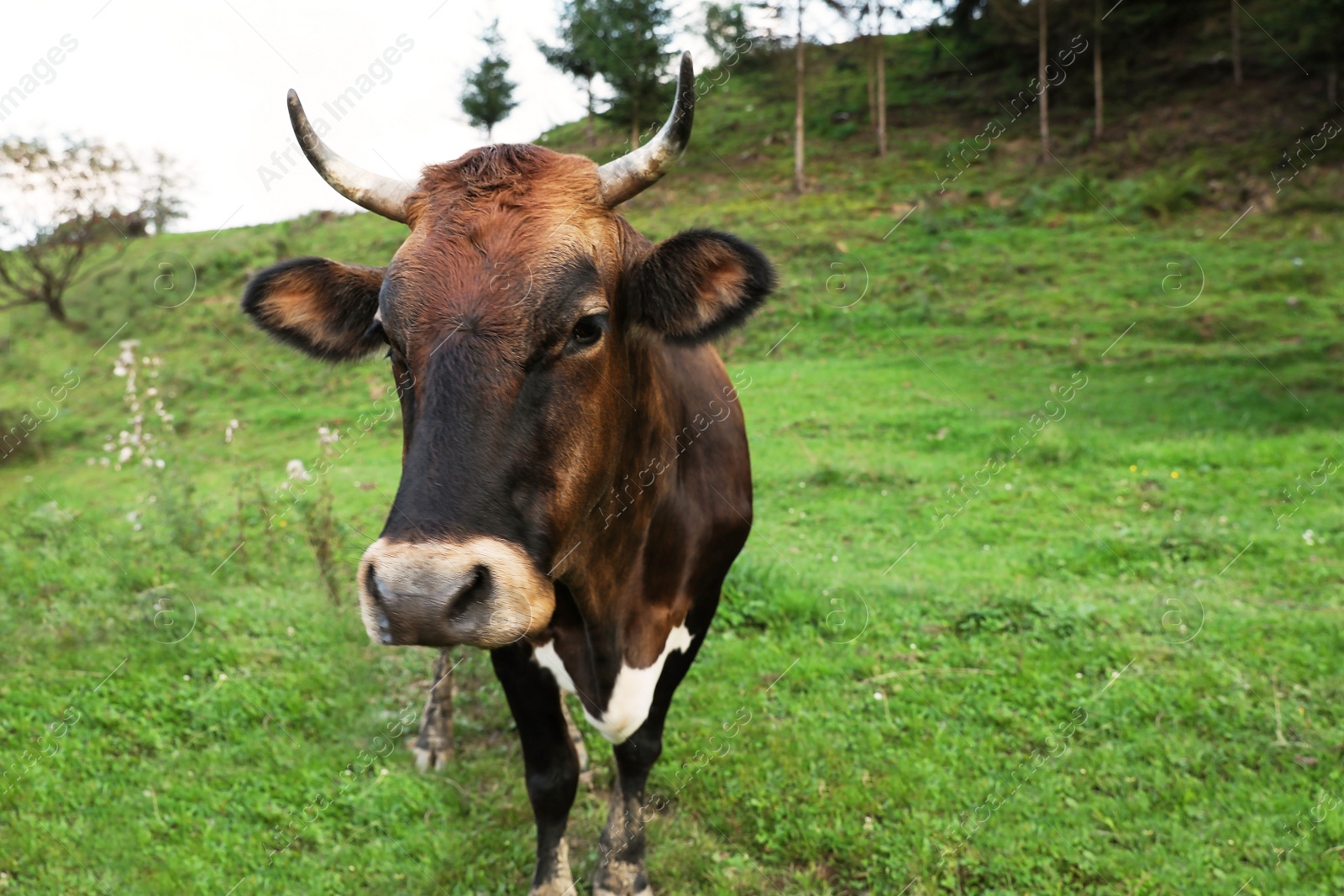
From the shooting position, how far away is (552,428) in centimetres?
226

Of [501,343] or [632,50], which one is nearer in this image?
[501,343]

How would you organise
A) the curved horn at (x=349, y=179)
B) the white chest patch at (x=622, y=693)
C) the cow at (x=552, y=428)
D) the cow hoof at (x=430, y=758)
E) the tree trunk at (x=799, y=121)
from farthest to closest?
the tree trunk at (x=799, y=121)
the cow hoof at (x=430, y=758)
the white chest patch at (x=622, y=693)
the curved horn at (x=349, y=179)
the cow at (x=552, y=428)

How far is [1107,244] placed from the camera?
16.6m

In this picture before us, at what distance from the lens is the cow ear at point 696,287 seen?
2590 millimetres

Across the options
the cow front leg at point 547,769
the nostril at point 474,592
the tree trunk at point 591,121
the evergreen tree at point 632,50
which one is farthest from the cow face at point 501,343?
the tree trunk at point 591,121

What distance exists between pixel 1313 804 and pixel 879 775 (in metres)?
1.69

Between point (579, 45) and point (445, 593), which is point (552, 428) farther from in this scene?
point (579, 45)

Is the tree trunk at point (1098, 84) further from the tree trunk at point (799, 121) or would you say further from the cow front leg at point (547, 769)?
the cow front leg at point (547, 769)

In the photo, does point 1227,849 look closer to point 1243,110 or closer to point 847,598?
point 847,598

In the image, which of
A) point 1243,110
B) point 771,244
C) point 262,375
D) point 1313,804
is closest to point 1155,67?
point 1243,110

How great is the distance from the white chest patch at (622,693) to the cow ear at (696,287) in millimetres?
1272

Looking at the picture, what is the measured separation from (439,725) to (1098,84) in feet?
85.3

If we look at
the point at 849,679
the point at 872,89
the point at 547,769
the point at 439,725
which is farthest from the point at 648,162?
the point at 872,89

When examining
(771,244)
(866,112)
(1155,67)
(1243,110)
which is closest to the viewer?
(771,244)
